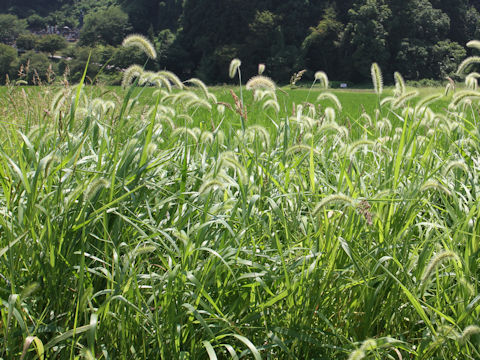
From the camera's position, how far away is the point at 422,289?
163 cm

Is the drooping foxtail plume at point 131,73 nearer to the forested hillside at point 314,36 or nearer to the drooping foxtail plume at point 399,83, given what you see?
the drooping foxtail plume at point 399,83

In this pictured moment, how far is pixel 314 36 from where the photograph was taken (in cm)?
5541

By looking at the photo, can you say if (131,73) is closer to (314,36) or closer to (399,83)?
(399,83)

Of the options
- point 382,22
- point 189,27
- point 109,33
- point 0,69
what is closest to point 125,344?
point 0,69

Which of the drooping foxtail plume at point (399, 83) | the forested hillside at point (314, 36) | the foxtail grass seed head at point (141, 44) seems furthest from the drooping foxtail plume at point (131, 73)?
the forested hillside at point (314, 36)

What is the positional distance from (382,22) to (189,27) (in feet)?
92.7

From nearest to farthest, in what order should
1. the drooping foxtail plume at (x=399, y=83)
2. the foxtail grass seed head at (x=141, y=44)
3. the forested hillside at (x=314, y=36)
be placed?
the foxtail grass seed head at (x=141, y=44), the drooping foxtail plume at (x=399, y=83), the forested hillside at (x=314, y=36)

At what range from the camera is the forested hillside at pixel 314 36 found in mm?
51625

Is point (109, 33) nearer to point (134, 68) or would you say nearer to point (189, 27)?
point (189, 27)

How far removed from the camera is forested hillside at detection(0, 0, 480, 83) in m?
51.6

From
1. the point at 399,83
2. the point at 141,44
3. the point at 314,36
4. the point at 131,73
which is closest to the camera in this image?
the point at 141,44

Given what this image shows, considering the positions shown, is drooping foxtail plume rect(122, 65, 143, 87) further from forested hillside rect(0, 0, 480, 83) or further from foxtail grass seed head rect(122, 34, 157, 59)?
forested hillside rect(0, 0, 480, 83)

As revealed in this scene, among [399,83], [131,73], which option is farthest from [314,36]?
[131,73]

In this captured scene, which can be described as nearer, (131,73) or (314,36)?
(131,73)
